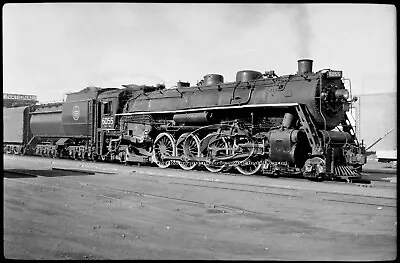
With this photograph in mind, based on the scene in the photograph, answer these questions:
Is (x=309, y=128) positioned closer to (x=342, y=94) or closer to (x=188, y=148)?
(x=342, y=94)

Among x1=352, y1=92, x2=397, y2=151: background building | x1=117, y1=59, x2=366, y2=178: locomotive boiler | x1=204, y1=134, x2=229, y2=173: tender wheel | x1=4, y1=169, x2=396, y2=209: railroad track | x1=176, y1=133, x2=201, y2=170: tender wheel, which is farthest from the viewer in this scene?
x1=352, y1=92, x2=397, y2=151: background building

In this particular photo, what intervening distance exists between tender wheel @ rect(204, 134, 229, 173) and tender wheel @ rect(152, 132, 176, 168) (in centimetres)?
184

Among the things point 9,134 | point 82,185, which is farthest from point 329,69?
point 9,134

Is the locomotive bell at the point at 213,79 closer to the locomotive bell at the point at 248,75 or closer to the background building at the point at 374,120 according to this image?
the locomotive bell at the point at 248,75

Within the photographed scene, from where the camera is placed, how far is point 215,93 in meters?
15.7

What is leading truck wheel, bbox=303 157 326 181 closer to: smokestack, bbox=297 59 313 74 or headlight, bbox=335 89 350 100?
headlight, bbox=335 89 350 100

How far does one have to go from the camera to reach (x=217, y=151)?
1516cm

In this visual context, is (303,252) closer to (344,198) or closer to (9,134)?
(344,198)

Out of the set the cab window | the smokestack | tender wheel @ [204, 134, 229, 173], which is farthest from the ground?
the cab window

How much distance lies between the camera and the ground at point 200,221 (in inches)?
211

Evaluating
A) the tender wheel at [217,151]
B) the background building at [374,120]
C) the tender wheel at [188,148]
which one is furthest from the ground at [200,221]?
the background building at [374,120]

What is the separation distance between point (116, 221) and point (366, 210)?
14.9 ft

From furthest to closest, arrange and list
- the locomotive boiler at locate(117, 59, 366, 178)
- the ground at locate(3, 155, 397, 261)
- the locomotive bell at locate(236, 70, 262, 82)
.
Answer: the locomotive bell at locate(236, 70, 262, 82) < the locomotive boiler at locate(117, 59, 366, 178) < the ground at locate(3, 155, 397, 261)

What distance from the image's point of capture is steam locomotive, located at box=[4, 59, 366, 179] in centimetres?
1296
